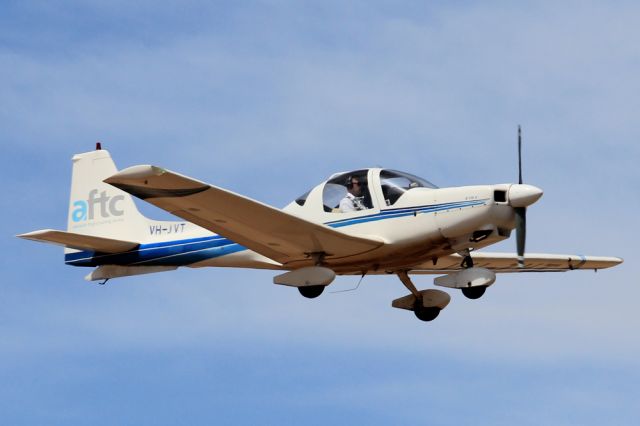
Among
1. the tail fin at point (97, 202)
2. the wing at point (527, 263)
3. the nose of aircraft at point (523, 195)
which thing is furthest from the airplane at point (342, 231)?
the tail fin at point (97, 202)

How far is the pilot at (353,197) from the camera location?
21359 mm

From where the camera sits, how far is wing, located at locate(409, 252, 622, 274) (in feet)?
79.4

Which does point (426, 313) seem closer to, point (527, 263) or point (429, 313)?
point (429, 313)

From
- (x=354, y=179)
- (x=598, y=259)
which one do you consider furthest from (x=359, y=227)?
(x=598, y=259)

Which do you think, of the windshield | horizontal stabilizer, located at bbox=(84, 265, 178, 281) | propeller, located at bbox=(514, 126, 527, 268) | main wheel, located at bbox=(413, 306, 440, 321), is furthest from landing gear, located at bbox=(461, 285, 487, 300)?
horizontal stabilizer, located at bbox=(84, 265, 178, 281)

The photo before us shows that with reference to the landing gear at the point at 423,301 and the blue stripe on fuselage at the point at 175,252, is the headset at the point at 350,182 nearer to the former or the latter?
the blue stripe on fuselage at the point at 175,252

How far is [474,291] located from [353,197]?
263 centimetres

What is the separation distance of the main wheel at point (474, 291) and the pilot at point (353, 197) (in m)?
2.27

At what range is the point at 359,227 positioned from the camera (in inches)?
838

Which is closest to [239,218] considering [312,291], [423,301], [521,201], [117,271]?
[312,291]

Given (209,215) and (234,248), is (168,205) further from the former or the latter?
(234,248)

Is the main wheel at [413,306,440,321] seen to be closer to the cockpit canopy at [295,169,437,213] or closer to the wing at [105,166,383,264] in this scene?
the wing at [105,166,383,264]

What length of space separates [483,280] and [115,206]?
815 centimetres

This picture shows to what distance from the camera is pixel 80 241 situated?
75.4 ft
